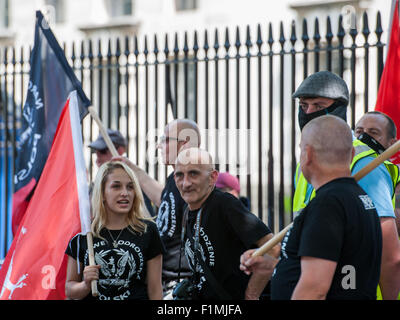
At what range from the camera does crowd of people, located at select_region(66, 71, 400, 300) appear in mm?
2898

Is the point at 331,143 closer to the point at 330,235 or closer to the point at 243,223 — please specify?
the point at 330,235

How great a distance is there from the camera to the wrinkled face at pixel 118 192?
4.52 meters

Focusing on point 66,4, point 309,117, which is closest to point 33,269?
point 309,117

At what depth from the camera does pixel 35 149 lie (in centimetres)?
582

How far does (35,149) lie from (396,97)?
3.14m

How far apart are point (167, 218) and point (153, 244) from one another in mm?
571

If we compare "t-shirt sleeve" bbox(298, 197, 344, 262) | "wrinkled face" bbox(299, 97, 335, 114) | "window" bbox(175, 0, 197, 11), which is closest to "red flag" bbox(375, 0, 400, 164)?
"wrinkled face" bbox(299, 97, 335, 114)

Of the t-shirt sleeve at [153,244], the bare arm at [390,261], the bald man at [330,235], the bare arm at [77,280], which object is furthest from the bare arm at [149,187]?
the bald man at [330,235]

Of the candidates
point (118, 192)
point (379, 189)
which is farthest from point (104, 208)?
point (379, 189)

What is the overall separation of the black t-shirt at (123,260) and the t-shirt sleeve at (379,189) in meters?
1.46

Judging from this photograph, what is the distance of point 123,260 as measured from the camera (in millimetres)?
4281

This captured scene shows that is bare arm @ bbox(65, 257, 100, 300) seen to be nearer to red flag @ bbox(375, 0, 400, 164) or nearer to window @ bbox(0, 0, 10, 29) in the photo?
red flag @ bbox(375, 0, 400, 164)

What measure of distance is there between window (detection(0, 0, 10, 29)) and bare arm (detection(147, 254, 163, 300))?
17088 millimetres
